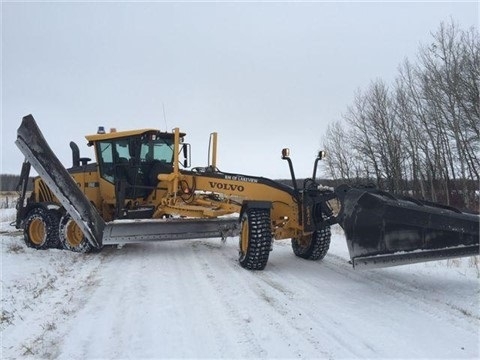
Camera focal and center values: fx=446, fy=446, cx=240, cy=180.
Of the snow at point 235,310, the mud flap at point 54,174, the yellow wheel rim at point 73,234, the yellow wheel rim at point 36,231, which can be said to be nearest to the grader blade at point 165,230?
the mud flap at point 54,174

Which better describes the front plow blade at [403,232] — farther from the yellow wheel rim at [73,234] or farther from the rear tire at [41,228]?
the rear tire at [41,228]

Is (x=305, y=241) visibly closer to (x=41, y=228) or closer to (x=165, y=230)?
(x=165, y=230)

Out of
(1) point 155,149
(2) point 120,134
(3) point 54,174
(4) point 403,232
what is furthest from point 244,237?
(2) point 120,134

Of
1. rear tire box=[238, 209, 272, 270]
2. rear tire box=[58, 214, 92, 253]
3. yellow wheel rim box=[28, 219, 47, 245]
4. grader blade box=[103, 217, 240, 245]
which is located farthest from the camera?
yellow wheel rim box=[28, 219, 47, 245]

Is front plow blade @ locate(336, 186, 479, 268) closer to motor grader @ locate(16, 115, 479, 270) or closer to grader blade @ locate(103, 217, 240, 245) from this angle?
motor grader @ locate(16, 115, 479, 270)

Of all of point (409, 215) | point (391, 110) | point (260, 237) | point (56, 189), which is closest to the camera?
point (409, 215)

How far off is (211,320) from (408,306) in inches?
88.2

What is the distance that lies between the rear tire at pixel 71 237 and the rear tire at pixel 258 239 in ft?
12.6

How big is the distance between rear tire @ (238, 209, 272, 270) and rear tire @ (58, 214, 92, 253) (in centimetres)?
385

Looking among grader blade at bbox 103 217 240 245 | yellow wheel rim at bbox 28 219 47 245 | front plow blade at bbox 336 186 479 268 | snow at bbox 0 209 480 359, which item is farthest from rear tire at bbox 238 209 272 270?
yellow wheel rim at bbox 28 219 47 245

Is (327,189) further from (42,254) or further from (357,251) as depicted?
(42,254)

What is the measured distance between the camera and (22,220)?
10.7 m

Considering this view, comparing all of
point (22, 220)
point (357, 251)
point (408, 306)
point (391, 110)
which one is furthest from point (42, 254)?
point (391, 110)

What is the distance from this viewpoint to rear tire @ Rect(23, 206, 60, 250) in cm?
962
